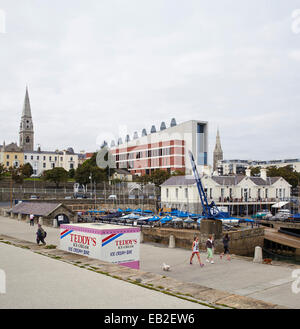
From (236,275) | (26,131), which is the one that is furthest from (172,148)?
(236,275)

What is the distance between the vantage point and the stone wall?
3566 centimetres

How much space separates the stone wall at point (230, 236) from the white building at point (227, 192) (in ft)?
65.4

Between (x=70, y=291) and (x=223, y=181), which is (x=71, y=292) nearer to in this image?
(x=70, y=291)

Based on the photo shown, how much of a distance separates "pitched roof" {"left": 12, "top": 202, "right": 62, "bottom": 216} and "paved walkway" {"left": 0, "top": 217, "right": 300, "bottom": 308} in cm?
1781

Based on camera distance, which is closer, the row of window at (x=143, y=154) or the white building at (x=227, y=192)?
the white building at (x=227, y=192)

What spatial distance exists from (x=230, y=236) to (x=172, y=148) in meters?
80.2

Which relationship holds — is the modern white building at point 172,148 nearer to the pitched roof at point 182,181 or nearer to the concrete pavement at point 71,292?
the pitched roof at point 182,181

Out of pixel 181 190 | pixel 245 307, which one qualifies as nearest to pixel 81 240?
pixel 245 307

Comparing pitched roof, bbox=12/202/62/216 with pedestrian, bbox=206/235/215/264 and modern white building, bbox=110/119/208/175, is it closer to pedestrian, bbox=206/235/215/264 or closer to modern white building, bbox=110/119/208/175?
pedestrian, bbox=206/235/215/264

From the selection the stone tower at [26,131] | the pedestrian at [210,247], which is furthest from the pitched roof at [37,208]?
the stone tower at [26,131]

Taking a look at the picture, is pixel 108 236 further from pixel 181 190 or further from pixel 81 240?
pixel 181 190

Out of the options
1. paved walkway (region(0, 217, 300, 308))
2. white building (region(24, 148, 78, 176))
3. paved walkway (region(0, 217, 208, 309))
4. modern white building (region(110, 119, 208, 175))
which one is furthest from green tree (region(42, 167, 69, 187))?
paved walkway (region(0, 217, 208, 309))

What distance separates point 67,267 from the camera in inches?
529

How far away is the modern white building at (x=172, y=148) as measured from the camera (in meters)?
114
